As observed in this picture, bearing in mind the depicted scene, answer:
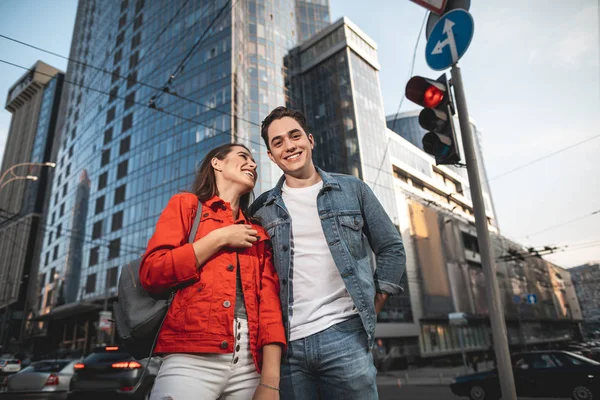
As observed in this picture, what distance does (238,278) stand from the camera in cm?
189

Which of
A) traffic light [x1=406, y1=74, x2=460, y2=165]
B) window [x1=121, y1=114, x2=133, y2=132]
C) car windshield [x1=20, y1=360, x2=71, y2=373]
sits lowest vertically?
car windshield [x1=20, y1=360, x2=71, y2=373]

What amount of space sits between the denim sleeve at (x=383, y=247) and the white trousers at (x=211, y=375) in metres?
0.76

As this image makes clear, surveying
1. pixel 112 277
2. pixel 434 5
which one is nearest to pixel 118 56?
pixel 112 277

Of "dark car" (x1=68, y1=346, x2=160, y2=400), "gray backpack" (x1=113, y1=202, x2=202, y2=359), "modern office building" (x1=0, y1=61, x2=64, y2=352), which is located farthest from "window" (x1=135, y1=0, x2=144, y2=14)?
"gray backpack" (x1=113, y1=202, x2=202, y2=359)

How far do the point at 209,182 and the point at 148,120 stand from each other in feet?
144

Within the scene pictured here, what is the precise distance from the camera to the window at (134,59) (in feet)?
152

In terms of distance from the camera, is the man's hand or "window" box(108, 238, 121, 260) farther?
"window" box(108, 238, 121, 260)

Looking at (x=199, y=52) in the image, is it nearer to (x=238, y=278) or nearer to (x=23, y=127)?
(x=238, y=278)

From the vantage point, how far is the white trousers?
1506mm

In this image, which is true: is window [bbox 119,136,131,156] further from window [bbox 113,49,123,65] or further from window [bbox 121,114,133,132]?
window [bbox 113,49,123,65]

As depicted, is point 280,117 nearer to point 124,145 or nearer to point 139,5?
point 124,145

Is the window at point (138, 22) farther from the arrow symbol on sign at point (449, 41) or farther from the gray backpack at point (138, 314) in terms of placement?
the gray backpack at point (138, 314)

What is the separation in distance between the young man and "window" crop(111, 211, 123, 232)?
142 ft

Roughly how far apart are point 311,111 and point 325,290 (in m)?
46.8
